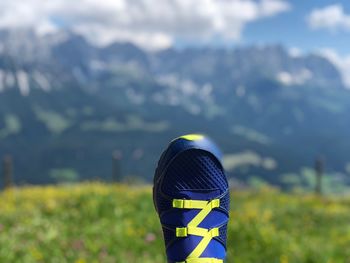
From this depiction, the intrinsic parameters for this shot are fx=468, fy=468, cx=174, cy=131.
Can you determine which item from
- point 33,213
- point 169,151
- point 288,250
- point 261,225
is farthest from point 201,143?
point 33,213

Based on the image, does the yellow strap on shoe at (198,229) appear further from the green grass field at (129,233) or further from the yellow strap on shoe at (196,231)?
the green grass field at (129,233)

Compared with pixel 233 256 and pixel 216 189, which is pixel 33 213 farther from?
pixel 216 189

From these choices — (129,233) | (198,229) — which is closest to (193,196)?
(198,229)

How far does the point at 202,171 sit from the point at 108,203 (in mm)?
4865

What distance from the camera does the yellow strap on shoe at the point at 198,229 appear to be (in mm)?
2414

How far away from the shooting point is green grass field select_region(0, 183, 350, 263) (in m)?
5.02

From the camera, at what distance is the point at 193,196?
2.69 m

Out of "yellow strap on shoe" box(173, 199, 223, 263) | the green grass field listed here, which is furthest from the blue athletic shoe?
the green grass field

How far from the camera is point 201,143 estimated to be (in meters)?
2.52

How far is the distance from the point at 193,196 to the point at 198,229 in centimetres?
20

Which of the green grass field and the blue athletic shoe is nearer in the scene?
the blue athletic shoe

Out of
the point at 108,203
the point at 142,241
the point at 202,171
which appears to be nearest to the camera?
the point at 202,171

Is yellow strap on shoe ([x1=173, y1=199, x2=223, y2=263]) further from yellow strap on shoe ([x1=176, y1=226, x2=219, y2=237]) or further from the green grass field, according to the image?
the green grass field

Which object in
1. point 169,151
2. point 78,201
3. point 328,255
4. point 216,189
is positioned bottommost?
point 78,201
